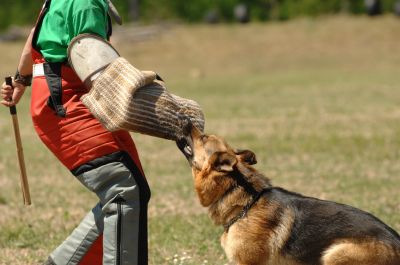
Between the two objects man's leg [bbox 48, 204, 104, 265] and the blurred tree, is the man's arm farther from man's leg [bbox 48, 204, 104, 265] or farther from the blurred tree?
the blurred tree

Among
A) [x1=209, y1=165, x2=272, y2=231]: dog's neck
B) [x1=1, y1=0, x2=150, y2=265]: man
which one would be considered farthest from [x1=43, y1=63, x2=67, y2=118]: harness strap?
[x1=209, y1=165, x2=272, y2=231]: dog's neck

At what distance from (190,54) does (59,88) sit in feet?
107

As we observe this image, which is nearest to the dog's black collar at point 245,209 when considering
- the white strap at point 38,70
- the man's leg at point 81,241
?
the man's leg at point 81,241

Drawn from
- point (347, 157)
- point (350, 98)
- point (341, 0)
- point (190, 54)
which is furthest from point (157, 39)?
point (347, 157)

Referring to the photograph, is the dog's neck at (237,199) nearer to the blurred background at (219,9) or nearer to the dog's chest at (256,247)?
the dog's chest at (256,247)

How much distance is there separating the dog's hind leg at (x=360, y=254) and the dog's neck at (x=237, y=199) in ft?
2.06

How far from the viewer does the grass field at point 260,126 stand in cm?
874

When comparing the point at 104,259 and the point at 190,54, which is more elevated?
the point at 104,259

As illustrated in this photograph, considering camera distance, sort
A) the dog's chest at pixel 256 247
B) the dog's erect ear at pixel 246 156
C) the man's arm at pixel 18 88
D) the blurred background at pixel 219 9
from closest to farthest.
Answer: the dog's chest at pixel 256 247 → the dog's erect ear at pixel 246 156 → the man's arm at pixel 18 88 → the blurred background at pixel 219 9

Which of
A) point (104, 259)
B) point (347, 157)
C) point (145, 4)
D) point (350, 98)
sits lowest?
point (145, 4)

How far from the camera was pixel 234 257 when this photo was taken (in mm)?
5539

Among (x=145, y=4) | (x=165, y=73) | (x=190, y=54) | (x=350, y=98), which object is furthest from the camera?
(x=145, y=4)

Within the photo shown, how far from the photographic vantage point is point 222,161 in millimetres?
5570

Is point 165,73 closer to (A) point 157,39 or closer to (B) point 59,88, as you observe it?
(A) point 157,39
